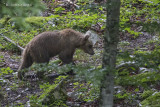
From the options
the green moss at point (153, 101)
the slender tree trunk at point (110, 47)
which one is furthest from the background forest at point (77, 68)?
the slender tree trunk at point (110, 47)

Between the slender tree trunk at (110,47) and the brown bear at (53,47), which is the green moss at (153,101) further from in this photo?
the brown bear at (53,47)

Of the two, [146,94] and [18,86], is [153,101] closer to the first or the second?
[146,94]

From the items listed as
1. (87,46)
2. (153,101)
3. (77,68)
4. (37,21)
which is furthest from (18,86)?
(37,21)

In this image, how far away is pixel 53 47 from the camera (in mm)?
8250

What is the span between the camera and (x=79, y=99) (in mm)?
5852

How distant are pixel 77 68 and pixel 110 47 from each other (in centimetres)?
66

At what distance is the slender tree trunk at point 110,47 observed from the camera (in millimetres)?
3713

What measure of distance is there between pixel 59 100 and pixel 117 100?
1.32 m

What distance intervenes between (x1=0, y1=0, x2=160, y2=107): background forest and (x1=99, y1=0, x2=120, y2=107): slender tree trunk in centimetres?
12

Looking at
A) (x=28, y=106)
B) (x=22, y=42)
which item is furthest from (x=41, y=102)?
(x=22, y=42)

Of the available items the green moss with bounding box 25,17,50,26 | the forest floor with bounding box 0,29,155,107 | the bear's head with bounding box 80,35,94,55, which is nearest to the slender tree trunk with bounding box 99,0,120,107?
the forest floor with bounding box 0,29,155,107

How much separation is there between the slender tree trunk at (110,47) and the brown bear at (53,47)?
164 inches

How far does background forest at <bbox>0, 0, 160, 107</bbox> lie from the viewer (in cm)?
374

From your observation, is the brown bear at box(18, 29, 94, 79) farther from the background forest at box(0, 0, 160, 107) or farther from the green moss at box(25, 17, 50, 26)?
the green moss at box(25, 17, 50, 26)
